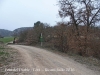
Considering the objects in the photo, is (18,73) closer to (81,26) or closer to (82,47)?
(82,47)

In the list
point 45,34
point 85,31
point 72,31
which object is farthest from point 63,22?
point 45,34

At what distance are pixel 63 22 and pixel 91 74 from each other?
14811mm

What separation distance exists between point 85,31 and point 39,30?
87.2 ft

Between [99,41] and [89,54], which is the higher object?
[99,41]

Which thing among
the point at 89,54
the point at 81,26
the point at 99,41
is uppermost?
the point at 81,26

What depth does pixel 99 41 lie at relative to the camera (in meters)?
22.5

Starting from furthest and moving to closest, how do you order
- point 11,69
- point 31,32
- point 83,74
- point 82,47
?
point 31,32
point 82,47
point 11,69
point 83,74

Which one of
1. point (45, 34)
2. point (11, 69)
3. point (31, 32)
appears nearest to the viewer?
point (11, 69)

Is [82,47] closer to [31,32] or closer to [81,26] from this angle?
[81,26]

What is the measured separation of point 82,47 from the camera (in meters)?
21.3

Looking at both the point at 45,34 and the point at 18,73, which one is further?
the point at 45,34

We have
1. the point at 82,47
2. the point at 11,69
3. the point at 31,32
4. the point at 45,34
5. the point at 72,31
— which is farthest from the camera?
the point at 31,32

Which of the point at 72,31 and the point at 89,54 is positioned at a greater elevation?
the point at 72,31

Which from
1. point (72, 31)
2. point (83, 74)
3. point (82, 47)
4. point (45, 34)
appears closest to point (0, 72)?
point (83, 74)
